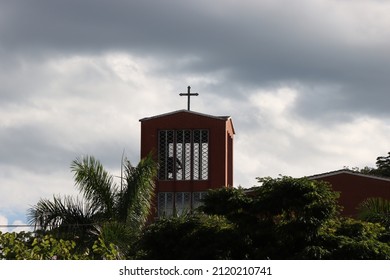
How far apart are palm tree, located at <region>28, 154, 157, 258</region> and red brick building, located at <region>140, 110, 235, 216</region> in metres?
16.6

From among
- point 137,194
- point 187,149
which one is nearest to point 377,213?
point 137,194

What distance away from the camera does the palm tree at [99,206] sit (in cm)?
2069

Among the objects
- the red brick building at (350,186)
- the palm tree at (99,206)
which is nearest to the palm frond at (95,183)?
the palm tree at (99,206)

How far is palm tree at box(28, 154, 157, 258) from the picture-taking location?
20.7 m

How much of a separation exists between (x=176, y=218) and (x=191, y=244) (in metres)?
1.07

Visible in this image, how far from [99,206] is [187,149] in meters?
18.2

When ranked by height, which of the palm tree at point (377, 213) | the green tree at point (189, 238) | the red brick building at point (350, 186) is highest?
the red brick building at point (350, 186)

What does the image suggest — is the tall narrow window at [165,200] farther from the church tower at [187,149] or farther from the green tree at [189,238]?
the green tree at [189,238]

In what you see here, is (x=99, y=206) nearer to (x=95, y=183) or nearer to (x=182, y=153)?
(x=95, y=183)

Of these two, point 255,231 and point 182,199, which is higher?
point 182,199

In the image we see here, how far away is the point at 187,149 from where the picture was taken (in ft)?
131

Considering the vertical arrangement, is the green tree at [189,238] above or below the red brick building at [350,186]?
below

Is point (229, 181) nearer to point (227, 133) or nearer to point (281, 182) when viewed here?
point (227, 133)
